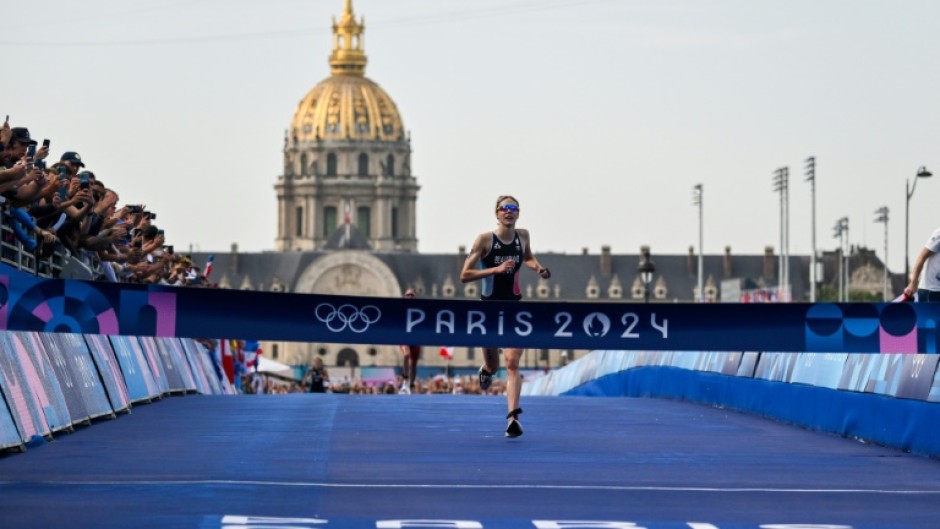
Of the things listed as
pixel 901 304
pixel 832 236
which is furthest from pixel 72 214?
pixel 832 236

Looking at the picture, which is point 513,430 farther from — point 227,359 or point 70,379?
point 227,359

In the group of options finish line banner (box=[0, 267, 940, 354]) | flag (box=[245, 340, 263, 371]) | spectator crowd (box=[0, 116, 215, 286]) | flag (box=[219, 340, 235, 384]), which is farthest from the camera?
flag (box=[245, 340, 263, 371])

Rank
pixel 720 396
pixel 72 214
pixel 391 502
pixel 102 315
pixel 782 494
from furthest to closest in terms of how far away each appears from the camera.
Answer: pixel 720 396 → pixel 72 214 → pixel 102 315 → pixel 782 494 → pixel 391 502

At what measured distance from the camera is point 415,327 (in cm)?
1344

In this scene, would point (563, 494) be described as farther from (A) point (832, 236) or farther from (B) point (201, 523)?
(A) point (832, 236)

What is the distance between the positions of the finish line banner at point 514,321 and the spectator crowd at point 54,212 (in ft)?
7.61

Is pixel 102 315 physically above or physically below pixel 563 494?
above

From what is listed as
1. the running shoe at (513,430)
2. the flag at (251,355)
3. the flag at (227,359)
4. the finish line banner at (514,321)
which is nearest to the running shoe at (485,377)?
the running shoe at (513,430)

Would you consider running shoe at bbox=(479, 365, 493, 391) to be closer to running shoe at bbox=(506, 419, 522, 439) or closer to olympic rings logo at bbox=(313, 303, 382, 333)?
running shoe at bbox=(506, 419, 522, 439)

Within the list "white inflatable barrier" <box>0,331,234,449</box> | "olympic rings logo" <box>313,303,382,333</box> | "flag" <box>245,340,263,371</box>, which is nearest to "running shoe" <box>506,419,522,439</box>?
"olympic rings logo" <box>313,303,382,333</box>

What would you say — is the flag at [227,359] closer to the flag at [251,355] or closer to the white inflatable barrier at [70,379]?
the white inflatable barrier at [70,379]

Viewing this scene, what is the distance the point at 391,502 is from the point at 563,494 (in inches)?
39.8

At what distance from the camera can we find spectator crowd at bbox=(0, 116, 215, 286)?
15.6 meters

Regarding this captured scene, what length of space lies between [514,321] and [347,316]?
3.47 feet
